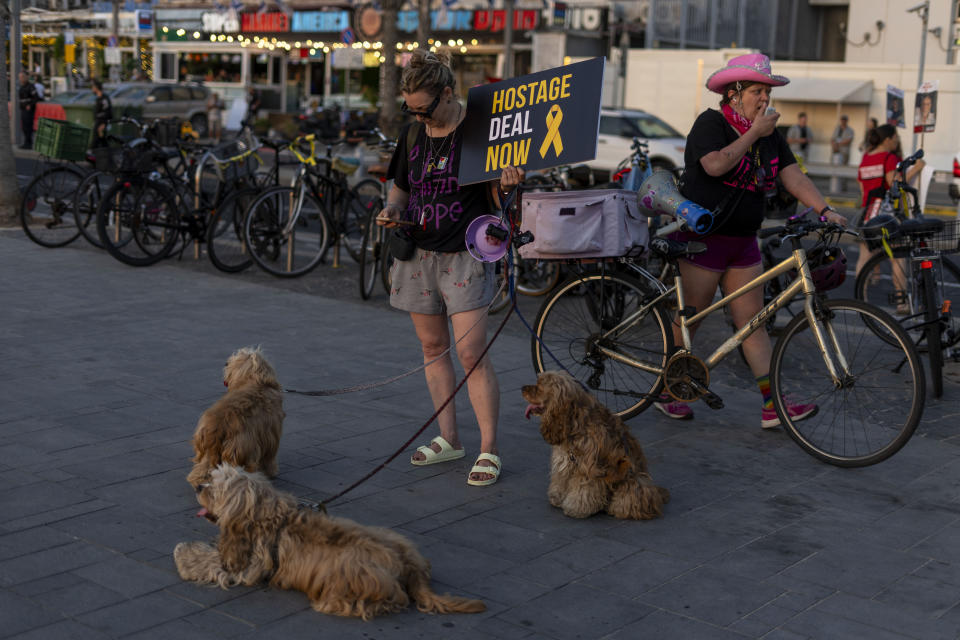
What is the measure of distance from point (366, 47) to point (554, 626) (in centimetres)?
4186

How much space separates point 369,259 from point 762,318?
177 inches

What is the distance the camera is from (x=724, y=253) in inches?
225

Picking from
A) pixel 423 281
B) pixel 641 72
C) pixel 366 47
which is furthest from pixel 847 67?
pixel 423 281

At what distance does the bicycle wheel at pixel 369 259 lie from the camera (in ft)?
30.2

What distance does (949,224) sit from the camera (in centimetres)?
683

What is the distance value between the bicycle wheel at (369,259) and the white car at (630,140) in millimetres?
14420

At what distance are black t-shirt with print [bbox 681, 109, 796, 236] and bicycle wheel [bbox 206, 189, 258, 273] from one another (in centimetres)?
553

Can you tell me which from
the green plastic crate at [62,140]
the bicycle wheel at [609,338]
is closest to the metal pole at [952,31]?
the green plastic crate at [62,140]

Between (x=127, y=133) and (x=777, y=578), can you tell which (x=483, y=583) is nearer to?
(x=777, y=578)

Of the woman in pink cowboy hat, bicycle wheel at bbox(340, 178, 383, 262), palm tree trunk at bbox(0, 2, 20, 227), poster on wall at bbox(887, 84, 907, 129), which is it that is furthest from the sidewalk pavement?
poster on wall at bbox(887, 84, 907, 129)

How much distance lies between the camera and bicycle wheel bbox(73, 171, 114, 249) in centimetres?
1102

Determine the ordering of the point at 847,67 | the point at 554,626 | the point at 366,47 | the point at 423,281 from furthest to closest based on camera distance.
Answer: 1. the point at 366,47
2. the point at 847,67
3. the point at 423,281
4. the point at 554,626

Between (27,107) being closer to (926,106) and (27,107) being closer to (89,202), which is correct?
(89,202)

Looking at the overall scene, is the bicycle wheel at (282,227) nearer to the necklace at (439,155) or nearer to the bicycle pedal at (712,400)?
the necklace at (439,155)
